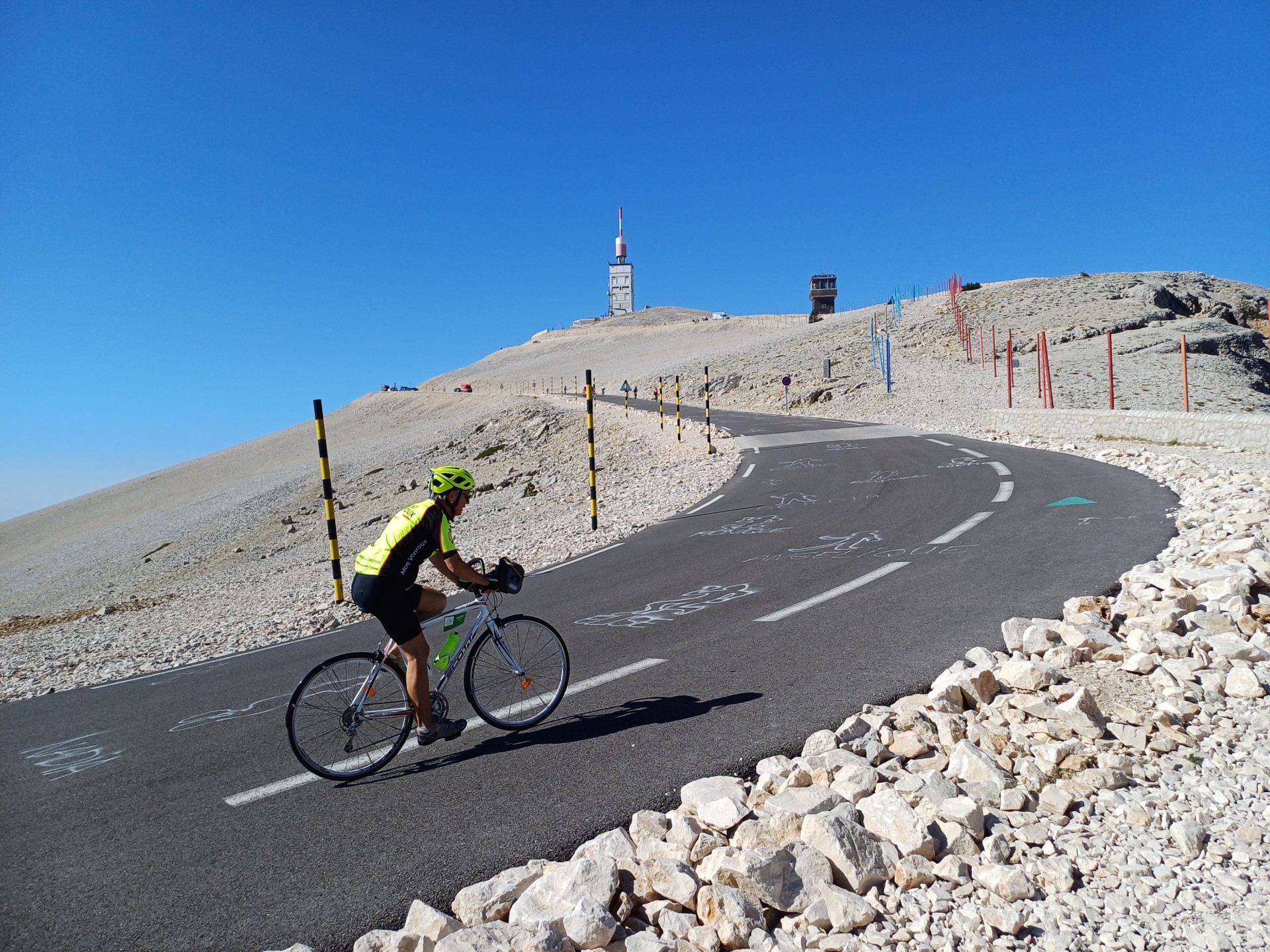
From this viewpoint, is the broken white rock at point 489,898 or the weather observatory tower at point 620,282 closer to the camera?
the broken white rock at point 489,898

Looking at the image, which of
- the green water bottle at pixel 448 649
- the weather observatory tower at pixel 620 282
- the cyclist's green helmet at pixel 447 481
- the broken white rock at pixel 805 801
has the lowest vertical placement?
the broken white rock at pixel 805 801

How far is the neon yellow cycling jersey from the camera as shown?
4574mm

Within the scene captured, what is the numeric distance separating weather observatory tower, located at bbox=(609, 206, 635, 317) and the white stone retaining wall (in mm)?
175896

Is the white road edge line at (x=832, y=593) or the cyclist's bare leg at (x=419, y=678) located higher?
the cyclist's bare leg at (x=419, y=678)

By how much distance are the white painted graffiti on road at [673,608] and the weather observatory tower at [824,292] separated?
109 metres

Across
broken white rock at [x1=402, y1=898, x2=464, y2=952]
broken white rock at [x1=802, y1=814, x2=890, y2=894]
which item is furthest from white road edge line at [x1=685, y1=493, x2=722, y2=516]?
broken white rock at [x1=402, y1=898, x2=464, y2=952]

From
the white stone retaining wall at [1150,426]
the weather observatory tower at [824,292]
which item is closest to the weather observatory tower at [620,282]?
the weather observatory tower at [824,292]

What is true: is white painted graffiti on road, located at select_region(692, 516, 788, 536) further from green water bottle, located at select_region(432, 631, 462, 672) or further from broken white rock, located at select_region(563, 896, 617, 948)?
broken white rock, located at select_region(563, 896, 617, 948)

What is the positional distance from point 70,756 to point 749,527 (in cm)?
864

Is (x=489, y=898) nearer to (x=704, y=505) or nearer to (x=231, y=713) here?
(x=231, y=713)

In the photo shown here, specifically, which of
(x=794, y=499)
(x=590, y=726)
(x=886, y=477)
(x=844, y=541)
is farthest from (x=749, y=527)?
(x=590, y=726)

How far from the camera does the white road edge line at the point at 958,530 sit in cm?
938

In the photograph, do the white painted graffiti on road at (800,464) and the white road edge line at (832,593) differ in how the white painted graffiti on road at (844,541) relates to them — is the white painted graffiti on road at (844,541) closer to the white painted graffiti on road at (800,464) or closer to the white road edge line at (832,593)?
the white road edge line at (832,593)

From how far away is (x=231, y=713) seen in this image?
5.65 metres
